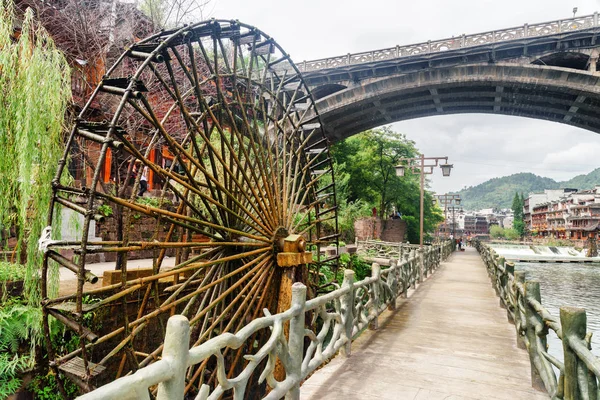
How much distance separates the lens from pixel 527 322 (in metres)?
4.41

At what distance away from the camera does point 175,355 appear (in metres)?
1.96

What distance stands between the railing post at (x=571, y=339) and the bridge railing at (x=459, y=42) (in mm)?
20535

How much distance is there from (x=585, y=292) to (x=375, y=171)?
681 inches

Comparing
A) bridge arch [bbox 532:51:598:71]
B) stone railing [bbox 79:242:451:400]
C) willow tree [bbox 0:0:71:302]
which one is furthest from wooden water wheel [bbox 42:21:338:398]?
bridge arch [bbox 532:51:598:71]

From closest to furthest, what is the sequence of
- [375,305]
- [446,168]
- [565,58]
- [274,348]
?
[274,348] < [375,305] < [446,168] < [565,58]

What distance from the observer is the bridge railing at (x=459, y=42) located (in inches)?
727

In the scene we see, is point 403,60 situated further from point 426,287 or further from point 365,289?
point 365,289

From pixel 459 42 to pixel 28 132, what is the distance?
21.0m

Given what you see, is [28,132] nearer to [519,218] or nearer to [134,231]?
[134,231]

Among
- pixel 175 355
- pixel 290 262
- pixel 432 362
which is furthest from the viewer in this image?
pixel 290 262

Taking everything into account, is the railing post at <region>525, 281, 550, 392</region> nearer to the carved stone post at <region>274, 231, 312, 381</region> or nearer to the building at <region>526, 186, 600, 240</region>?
the carved stone post at <region>274, 231, 312, 381</region>

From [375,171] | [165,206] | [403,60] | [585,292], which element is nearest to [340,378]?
[165,206]

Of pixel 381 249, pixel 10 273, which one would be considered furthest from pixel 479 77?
pixel 10 273

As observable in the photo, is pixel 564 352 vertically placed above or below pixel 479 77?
below
